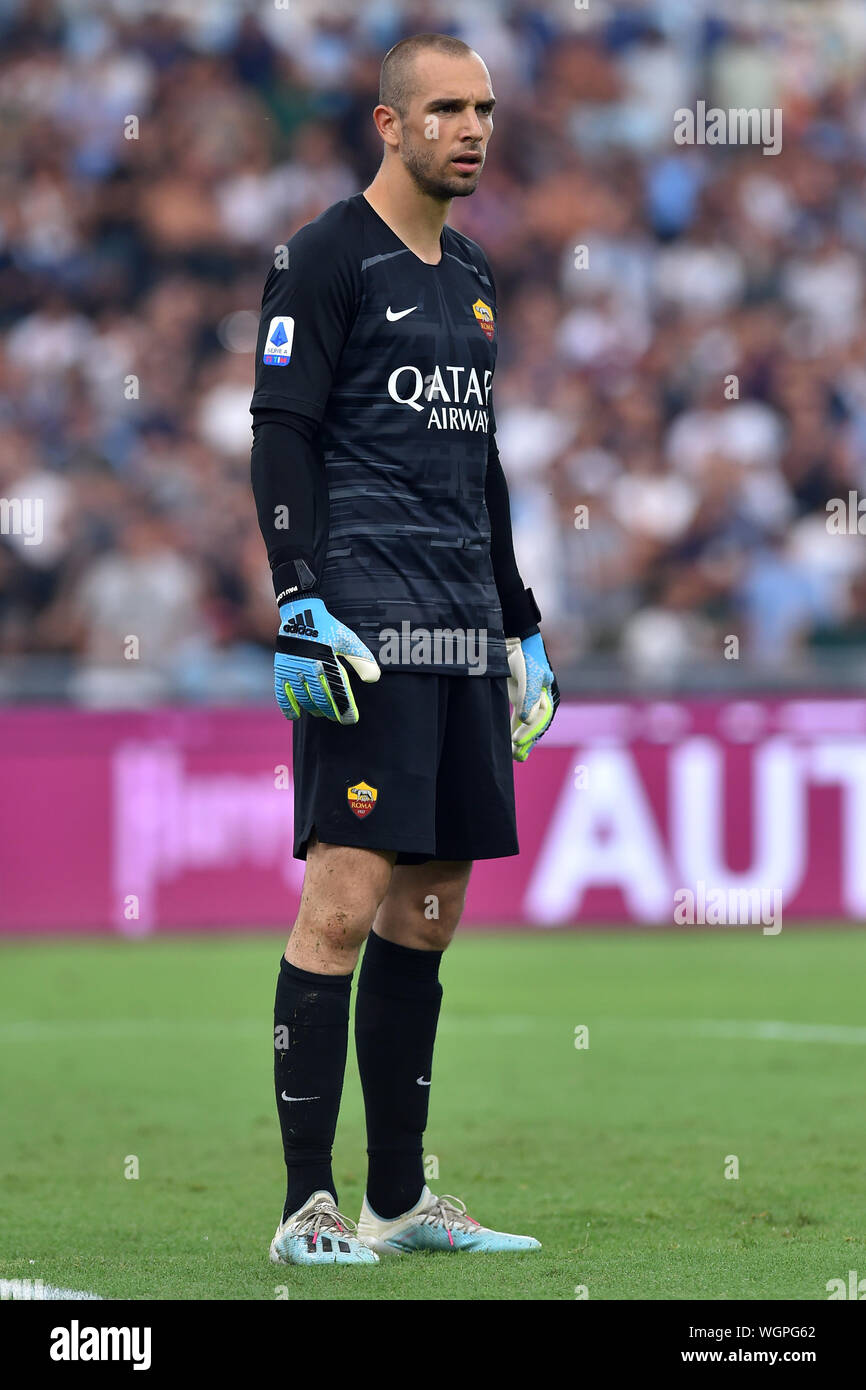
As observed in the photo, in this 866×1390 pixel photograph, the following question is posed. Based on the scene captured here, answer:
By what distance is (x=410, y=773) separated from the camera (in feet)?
14.0

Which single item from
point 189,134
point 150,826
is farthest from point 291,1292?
point 189,134

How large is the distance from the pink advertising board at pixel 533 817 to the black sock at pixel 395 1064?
21.4ft

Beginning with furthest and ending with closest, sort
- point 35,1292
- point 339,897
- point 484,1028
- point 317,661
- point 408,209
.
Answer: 1. point 484,1028
2. point 408,209
3. point 339,897
4. point 317,661
5. point 35,1292

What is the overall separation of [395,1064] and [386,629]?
953mm

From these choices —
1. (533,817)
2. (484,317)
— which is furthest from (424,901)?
(533,817)

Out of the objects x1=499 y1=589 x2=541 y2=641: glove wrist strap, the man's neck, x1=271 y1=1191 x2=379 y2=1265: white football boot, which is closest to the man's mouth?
the man's neck

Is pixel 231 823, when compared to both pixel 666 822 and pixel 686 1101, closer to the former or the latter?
pixel 666 822

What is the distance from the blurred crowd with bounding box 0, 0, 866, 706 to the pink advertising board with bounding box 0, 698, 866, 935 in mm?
258

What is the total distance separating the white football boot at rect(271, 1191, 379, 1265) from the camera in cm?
420

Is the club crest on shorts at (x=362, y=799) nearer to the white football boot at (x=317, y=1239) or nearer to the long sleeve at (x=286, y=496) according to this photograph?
the long sleeve at (x=286, y=496)

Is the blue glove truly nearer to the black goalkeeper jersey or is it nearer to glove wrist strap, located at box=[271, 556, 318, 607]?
glove wrist strap, located at box=[271, 556, 318, 607]

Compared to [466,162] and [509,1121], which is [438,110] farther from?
[509,1121]

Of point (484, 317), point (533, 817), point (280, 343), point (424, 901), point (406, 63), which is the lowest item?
point (424, 901)

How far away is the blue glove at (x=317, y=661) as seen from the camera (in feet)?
13.7
